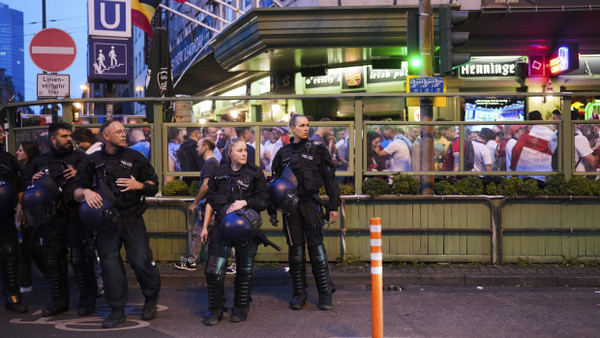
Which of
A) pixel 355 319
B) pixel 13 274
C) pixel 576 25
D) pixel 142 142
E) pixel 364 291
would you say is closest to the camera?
pixel 355 319

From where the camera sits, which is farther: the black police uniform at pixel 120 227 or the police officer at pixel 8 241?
the police officer at pixel 8 241

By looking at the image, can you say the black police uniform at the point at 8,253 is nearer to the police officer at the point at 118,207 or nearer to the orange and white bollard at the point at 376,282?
the police officer at the point at 118,207

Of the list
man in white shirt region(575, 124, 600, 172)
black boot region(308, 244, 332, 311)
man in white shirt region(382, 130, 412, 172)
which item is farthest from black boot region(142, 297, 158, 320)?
man in white shirt region(575, 124, 600, 172)

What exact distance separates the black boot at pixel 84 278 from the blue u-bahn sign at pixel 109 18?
13.2 feet

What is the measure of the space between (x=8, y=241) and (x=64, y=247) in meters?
0.63

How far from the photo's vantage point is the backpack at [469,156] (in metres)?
9.15

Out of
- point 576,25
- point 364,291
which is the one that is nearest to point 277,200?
point 364,291

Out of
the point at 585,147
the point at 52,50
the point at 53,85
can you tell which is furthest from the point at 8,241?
the point at 585,147

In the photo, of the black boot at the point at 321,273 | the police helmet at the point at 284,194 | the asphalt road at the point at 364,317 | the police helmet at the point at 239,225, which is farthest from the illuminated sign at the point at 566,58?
the police helmet at the point at 239,225

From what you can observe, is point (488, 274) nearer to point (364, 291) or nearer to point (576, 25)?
point (364, 291)

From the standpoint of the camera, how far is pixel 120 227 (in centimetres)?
632

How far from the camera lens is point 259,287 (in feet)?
27.2

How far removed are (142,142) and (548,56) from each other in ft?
36.1

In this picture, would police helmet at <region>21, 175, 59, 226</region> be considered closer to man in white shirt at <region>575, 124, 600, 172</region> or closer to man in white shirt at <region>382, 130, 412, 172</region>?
man in white shirt at <region>382, 130, 412, 172</region>
